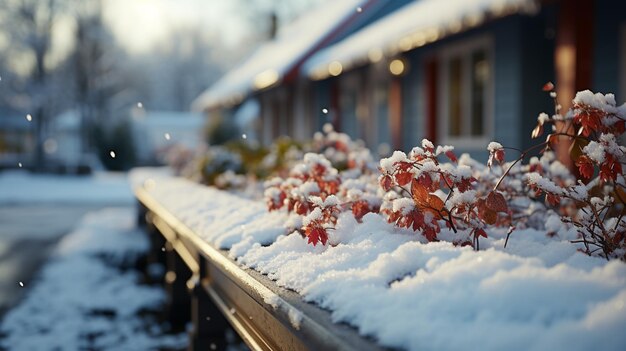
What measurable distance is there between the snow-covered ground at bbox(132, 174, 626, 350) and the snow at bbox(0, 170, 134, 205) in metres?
20.7

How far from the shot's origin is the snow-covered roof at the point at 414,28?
22.0 feet

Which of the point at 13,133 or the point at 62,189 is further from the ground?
the point at 13,133

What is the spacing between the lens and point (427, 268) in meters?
2.11

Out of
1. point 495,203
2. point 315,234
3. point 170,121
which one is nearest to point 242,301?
point 315,234

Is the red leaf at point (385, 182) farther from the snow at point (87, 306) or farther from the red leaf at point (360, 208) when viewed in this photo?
the snow at point (87, 306)

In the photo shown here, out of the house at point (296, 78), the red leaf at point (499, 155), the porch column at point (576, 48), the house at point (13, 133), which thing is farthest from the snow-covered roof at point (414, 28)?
the house at point (13, 133)

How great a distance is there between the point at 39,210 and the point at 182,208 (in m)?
15.9

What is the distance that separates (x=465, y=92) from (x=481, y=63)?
475 mm

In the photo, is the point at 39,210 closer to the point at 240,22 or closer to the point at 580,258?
the point at 580,258

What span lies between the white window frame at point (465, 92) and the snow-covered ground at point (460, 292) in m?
6.42

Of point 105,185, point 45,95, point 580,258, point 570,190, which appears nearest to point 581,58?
point 570,190

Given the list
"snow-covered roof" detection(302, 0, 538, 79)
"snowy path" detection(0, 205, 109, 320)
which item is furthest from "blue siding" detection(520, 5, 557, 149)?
"snowy path" detection(0, 205, 109, 320)

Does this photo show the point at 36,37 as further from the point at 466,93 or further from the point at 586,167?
the point at 586,167

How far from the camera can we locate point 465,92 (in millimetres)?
9477
